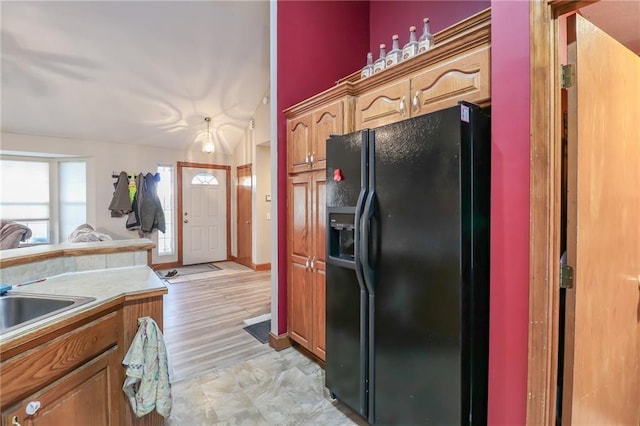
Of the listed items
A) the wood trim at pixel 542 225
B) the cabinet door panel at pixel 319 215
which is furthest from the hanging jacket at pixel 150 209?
the wood trim at pixel 542 225

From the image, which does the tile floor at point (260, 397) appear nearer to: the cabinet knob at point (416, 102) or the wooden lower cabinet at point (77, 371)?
the wooden lower cabinet at point (77, 371)

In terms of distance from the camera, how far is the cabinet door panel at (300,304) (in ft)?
8.14

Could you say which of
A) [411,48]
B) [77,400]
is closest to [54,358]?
[77,400]

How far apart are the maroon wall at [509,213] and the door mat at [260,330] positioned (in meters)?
2.04

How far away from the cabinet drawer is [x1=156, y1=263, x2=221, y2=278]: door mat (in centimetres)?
410

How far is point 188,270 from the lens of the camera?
18.5 feet

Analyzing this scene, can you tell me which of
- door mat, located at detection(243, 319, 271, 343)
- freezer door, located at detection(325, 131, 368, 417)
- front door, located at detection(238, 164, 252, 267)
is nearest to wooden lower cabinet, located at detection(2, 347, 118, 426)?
freezer door, located at detection(325, 131, 368, 417)

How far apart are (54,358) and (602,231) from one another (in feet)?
7.47

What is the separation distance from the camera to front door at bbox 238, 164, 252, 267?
19.4 feet

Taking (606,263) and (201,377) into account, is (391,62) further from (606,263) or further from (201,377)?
(201,377)

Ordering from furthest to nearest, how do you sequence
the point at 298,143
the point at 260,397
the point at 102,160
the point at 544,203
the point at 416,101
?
the point at 102,160
the point at 298,143
the point at 260,397
the point at 416,101
the point at 544,203

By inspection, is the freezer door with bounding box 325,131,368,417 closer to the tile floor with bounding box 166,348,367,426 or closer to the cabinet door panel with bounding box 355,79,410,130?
the tile floor with bounding box 166,348,367,426

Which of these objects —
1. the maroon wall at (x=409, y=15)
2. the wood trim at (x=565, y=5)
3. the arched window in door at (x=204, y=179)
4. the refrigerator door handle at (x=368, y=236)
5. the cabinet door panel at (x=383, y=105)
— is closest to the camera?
the wood trim at (x=565, y=5)

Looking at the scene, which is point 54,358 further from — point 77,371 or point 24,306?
point 24,306
